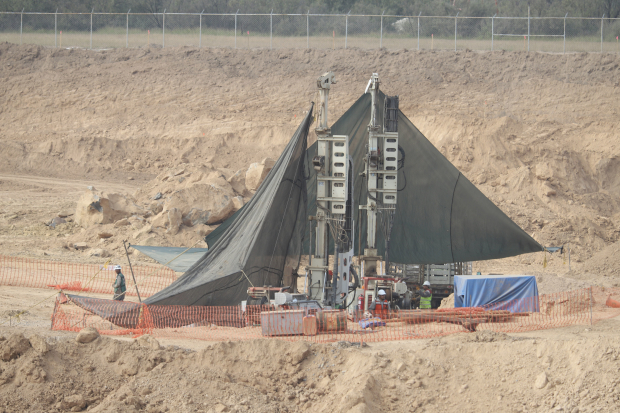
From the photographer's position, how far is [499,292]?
13883 mm

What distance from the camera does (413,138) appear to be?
16031 mm

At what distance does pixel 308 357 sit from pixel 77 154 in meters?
25.0

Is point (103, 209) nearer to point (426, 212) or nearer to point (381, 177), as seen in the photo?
point (381, 177)

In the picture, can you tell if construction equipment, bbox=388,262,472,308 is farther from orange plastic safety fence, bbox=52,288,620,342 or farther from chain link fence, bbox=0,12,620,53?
chain link fence, bbox=0,12,620,53

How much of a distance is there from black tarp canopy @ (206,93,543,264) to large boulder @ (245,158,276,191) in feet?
27.8

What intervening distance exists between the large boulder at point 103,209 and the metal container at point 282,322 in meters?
12.8

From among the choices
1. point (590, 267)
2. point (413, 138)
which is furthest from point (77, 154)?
point (590, 267)

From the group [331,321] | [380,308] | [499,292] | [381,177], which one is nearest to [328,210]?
[381,177]

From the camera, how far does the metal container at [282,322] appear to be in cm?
1120

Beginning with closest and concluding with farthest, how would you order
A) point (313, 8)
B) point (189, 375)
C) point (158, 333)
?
point (189, 375), point (158, 333), point (313, 8)

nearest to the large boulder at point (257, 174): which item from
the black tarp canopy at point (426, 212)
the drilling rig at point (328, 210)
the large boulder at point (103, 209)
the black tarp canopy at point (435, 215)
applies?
the large boulder at point (103, 209)

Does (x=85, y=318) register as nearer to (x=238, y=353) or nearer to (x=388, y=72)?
(x=238, y=353)

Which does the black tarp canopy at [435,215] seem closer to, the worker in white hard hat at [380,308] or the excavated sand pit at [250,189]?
the worker in white hard hat at [380,308]

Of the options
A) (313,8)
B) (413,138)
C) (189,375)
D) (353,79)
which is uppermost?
(313,8)
